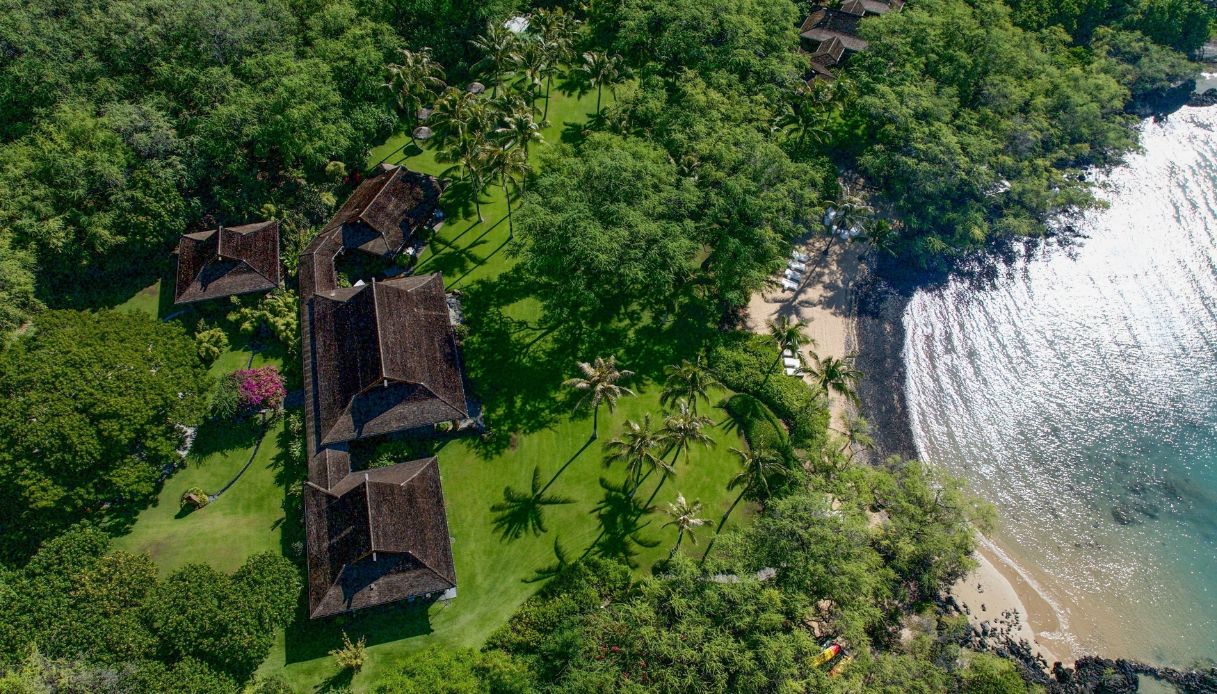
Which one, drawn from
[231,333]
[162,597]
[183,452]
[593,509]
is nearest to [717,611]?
[593,509]

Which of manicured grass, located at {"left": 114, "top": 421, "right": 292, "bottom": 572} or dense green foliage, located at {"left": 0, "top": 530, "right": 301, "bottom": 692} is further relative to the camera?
manicured grass, located at {"left": 114, "top": 421, "right": 292, "bottom": 572}

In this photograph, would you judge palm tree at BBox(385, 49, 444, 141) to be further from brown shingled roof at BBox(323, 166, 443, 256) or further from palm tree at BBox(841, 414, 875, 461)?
palm tree at BBox(841, 414, 875, 461)

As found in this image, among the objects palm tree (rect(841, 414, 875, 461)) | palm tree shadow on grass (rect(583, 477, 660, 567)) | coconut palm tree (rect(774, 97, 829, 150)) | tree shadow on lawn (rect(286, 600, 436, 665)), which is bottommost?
tree shadow on lawn (rect(286, 600, 436, 665))

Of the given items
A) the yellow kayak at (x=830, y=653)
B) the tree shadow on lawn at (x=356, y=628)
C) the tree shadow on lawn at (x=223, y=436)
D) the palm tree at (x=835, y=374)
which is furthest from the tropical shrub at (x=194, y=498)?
the palm tree at (x=835, y=374)

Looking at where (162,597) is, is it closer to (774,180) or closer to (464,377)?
(464,377)

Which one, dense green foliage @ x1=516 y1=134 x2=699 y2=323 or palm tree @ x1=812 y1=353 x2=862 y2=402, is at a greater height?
dense green foliage @ x1=516 y1=134 x2=699 y2=323

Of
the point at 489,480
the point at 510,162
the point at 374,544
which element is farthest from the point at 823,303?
the point at 374,544

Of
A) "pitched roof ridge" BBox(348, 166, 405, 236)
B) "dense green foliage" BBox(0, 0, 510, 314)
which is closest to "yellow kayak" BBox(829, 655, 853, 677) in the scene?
"pitched roof ridge" BBox(348, 166, 405, 236)

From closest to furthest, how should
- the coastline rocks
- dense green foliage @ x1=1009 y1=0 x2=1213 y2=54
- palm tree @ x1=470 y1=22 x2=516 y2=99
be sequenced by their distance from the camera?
palm tree @ x1=470 y1=22 x2=516 y2=99, dense green foliage @ x1=1009 y1=0 x2=1213 y2=54, the coastline rocks
